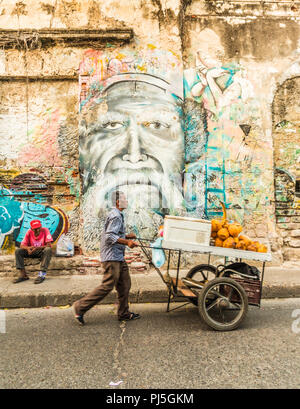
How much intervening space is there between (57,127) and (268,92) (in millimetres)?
4685

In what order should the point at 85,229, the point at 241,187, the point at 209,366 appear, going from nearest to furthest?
the point at 209,366, the point at 85,229, the point at 241,187

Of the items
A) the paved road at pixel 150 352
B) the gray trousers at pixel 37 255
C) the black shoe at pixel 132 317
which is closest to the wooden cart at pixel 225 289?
the paved road at pixel 150 352

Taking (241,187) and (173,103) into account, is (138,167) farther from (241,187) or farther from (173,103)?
(241,187)

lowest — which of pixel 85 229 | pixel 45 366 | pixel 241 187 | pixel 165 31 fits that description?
pixel 45 366

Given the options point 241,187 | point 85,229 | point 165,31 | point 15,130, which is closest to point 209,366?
point 85,229

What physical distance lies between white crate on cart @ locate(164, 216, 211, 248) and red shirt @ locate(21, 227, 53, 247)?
3334mm

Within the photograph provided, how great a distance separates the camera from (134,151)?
23.9ft

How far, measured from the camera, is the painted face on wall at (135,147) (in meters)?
7.23

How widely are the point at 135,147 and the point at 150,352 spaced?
458 cm

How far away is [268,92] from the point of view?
25.5ft

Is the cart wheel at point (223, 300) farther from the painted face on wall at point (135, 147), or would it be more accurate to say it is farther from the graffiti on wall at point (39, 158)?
the graffiti on wall at point (39, 158)

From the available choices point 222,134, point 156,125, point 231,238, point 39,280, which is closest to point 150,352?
point 231,238

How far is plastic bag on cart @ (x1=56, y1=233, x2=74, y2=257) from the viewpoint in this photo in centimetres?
708

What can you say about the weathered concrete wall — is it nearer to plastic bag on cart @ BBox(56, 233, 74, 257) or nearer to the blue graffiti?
the blue graffiti
